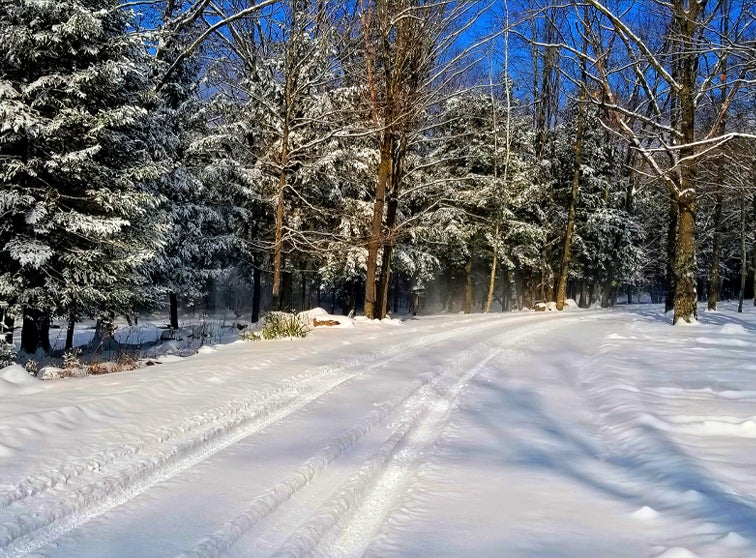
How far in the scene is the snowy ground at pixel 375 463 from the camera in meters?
2.75

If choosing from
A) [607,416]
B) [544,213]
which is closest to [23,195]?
[607,416]

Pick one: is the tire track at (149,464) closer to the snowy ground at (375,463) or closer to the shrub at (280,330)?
the snowy ground at (375,463)

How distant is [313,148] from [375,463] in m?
17.8

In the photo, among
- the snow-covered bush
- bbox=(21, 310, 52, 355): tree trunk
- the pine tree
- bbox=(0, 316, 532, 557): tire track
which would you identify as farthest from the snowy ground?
bbox=(21, 310, 52, 355): tree trunk

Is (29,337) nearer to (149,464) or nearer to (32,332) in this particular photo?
(32,332)

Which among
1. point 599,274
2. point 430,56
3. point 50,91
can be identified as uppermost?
point 430,56

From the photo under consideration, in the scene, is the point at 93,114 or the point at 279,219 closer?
the point at 93,114

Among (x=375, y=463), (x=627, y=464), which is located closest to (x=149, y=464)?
(x=375, y=463)

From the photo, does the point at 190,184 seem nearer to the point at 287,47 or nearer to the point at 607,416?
the point at 287,47

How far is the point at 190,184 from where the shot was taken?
20.4 meters

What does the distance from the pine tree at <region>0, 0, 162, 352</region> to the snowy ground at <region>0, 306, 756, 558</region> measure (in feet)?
16.1

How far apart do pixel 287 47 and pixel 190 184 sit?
26.1ft

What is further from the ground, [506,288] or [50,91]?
[50,91]

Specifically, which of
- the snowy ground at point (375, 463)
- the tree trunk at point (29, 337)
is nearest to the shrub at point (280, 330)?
the snowy ground at point (375, 463)
